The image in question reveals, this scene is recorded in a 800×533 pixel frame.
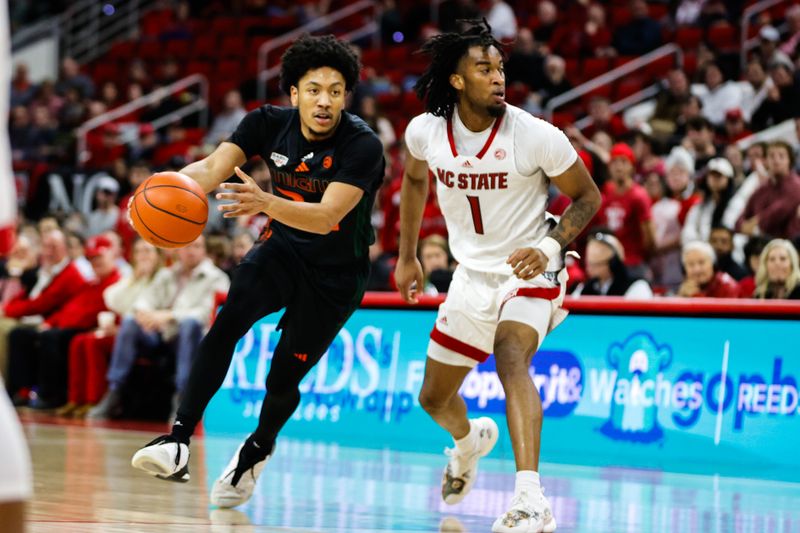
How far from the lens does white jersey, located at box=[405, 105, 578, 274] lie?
5914mm

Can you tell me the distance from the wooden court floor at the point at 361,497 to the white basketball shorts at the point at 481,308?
2.54ft

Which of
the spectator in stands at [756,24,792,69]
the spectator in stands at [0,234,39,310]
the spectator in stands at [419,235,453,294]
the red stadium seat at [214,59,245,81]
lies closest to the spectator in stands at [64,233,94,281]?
the spectator in stands at [0,234,39,310]

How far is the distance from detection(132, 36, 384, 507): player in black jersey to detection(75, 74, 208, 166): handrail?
13.9 metres

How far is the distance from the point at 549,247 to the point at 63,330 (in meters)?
8.42

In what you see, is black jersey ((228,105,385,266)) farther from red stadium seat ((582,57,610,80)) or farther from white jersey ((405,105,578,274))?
red stadium seat ((582,57,610,80))

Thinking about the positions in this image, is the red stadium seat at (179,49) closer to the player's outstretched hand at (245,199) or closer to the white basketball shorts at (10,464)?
the player's outstretched hand at (245,199)

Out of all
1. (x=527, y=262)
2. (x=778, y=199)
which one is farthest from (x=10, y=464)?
(x=778, y=199)

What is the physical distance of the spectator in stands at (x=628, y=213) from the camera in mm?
11656

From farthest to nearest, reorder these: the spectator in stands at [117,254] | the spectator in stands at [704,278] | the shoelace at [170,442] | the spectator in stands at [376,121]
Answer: the spectator in stands at [376,121], the spectator in stands at [117,254], the spectator in stands at [704,278], the shoelace at [170,442]

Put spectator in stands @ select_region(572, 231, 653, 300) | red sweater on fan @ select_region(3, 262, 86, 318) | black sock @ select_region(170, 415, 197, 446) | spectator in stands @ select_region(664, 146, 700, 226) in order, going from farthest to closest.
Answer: red sweater on fan @ select_region(3, 262, 86, 318) < spectator in stands @ select_region(664, 146, 700, 226) < spectator in stands @ select_region(572, 231, 653, 300) < black sock @ select_region(170, 415, 197, 446)

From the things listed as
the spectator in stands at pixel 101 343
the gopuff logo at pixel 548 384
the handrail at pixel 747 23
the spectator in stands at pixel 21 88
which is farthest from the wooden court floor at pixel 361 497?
the spectator in stands at pixel 21 88

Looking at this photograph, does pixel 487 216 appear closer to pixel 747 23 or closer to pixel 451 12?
pixel 747 23

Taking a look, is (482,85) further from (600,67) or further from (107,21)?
(107,21)

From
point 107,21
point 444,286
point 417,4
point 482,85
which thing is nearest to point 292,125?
point 482,85
